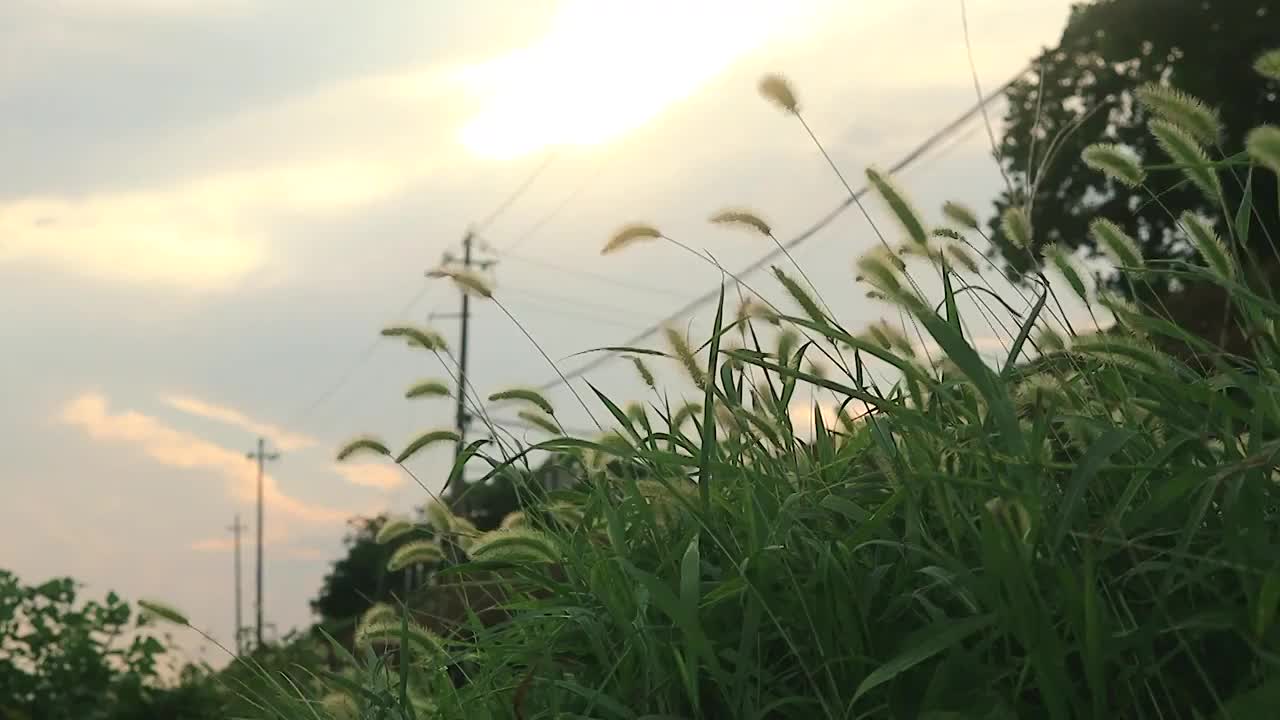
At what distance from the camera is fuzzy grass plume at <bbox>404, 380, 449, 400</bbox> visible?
377 centimetres

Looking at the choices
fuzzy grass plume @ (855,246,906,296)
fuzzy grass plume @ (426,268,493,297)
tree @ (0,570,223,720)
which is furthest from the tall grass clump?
tree @ (0,570,223,720)

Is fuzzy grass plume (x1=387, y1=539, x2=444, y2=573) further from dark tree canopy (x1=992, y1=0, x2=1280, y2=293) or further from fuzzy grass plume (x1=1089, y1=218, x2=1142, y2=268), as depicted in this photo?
dark tree canopy (x1=992, y1=0, x2=1280, y2=293)

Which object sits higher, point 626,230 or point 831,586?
point 626,230

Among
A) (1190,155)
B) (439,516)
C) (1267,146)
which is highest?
(1190,155)

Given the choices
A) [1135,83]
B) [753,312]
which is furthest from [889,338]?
[1135,83]

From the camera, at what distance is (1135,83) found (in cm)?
2261

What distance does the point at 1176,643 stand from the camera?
7.86 feet

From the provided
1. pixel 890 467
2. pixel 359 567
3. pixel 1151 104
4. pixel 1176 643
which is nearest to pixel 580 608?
pixel 890 467

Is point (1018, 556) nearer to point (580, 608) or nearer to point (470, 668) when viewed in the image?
point (580, 608)

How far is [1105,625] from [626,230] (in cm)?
151

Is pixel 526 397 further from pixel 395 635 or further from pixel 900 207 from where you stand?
pixel 900 207

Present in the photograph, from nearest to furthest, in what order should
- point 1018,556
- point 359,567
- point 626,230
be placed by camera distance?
point 1018,556 < point 626,230 < point 359,567

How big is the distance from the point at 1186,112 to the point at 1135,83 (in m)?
21.3

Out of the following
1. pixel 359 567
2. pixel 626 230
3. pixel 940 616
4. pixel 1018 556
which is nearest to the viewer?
pixel 1018 556
